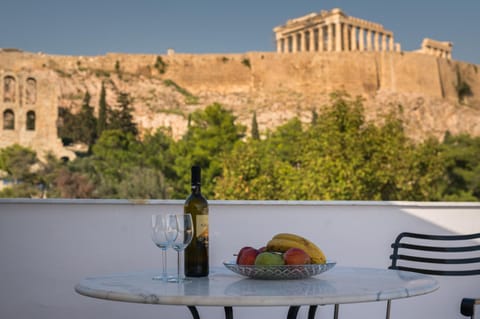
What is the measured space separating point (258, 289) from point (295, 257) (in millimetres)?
166

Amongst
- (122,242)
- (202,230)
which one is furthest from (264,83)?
(202,230)

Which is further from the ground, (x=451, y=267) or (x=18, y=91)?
(x=18, y=91)

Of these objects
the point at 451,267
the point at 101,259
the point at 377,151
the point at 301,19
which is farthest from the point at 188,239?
the point at 301,19

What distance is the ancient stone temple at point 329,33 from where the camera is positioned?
44.7 metres

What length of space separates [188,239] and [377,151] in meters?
17.9

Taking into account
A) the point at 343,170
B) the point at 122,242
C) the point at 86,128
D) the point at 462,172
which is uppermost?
the point at 86,128

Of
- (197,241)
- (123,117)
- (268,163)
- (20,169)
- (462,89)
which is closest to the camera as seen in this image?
(197,241)

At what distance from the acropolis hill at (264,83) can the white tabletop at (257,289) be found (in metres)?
34.7

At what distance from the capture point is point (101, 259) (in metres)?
2.64

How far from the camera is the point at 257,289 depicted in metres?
1.31

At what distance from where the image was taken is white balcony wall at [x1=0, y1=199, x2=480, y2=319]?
8.55ft

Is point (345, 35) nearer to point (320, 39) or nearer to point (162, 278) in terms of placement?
point (320, 39)

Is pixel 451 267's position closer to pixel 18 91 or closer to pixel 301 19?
pixel 18 91

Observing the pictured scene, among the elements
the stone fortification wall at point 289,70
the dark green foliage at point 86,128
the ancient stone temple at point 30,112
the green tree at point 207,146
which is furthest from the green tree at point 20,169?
Answer: the stone fortification wall at point 289,70
